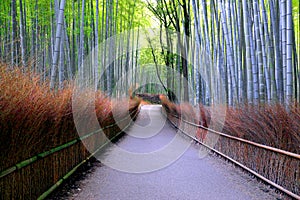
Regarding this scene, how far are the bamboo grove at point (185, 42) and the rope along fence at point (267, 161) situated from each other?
0.73 m

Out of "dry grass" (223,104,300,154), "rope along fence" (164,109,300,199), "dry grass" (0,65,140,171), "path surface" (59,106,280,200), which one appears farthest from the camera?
"path surface" (59,106,280,200)

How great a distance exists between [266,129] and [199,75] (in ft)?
25.0

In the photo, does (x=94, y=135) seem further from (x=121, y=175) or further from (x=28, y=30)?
(x=28, y=30)

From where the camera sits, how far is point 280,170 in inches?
148

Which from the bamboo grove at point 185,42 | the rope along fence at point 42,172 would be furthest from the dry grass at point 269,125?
the rope along fence at point 42,172

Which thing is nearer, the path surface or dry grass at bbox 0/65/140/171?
dry grass at bbox 0/65/140/171

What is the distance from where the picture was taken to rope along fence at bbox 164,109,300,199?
3.43m

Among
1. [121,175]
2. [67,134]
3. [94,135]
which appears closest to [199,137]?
[94,135]

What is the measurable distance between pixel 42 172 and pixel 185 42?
37.5ft

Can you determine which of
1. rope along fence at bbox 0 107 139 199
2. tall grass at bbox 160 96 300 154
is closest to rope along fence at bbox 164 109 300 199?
tall grass at bbox 160 96 300 154

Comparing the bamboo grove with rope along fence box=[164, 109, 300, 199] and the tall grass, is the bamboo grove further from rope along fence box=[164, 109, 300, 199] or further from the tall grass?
rope along fence box=[164, 109, 300, 199]

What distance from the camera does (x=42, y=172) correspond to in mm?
3414

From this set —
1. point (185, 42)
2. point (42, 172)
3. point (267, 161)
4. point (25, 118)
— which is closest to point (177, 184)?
point (267, 161)

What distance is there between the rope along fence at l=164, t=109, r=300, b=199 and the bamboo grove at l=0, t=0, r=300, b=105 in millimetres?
732
